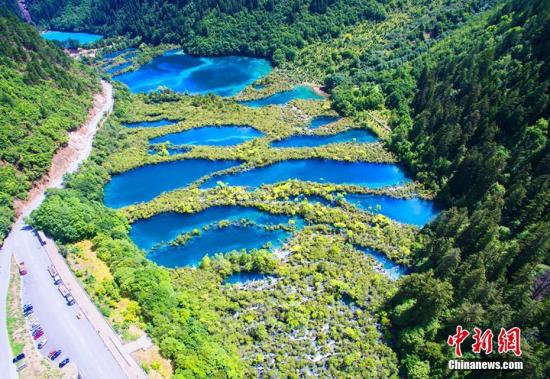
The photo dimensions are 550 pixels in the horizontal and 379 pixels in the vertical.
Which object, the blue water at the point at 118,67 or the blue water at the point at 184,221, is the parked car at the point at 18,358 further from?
the blue water at the point at 118,67

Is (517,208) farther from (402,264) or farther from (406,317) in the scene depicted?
(406,317)

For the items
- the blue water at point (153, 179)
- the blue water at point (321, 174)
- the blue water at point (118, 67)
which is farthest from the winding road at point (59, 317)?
the blue water at point (118, 67)

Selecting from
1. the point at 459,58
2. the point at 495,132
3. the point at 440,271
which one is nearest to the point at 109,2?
the point at 459,58

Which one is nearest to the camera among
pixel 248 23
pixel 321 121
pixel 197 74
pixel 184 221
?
pixel 184 221

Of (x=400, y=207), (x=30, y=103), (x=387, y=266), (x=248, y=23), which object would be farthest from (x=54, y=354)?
(x=248, y=23)

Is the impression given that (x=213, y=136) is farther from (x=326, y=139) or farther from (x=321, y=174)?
(x=321, y=174)

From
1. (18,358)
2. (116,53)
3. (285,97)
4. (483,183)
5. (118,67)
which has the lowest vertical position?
(18,358)
